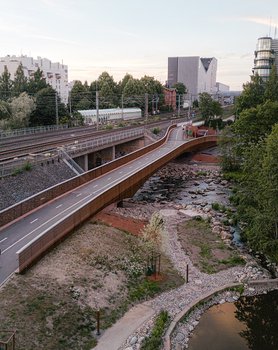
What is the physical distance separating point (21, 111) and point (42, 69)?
107788 millimetres

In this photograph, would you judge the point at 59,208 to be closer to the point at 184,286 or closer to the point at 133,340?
the point at 184,286

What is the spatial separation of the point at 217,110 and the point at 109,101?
39.5 meters

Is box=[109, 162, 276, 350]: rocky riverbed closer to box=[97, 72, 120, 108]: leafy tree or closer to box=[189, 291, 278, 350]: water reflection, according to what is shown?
box=[189, 291, 278, 350]: water reflection

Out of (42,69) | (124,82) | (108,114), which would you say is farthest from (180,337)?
(42,69)

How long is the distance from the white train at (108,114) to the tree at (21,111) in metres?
26.6

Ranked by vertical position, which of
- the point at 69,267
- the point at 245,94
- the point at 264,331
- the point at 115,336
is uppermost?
the point at 245,94

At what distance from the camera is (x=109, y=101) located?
139 meters

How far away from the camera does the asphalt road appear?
24.8m

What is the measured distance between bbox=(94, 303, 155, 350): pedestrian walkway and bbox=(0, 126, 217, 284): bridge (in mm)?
6465

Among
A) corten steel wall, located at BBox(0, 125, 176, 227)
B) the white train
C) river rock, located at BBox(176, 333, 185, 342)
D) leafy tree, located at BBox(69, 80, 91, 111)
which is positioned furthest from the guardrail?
river rock, located at BBox(176, 333, 185, 342)

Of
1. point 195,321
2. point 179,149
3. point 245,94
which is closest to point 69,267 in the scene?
point 195,321

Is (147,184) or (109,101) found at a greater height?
(109,101)

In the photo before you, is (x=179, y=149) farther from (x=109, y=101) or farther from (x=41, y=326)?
(x=109, y=101)

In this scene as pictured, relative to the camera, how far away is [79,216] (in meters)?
31.9
